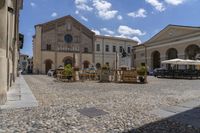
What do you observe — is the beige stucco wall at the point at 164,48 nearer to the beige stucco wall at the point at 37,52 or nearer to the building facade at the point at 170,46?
the building facade at the point at 170,46

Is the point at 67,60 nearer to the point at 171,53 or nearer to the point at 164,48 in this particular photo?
the point at 164,48

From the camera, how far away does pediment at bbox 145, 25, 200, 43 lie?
3525 cm

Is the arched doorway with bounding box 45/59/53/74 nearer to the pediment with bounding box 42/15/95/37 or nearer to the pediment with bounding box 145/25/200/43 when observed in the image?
the pediment with bounding box 42/15/95/37

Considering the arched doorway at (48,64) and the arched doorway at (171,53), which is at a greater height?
the arched doorway at (171,53)

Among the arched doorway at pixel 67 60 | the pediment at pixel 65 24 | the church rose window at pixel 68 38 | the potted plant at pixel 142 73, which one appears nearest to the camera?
the potted plant at pixel 142 73

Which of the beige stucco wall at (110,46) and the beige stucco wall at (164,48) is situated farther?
the beige stucco wall at (110,46)

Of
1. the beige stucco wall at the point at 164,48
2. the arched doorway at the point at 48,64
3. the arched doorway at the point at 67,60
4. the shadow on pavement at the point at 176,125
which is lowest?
the shadow on pavement at the point at 176,125

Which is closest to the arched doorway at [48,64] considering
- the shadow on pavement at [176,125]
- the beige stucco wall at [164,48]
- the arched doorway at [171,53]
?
the beige stucco wall at [164,48]

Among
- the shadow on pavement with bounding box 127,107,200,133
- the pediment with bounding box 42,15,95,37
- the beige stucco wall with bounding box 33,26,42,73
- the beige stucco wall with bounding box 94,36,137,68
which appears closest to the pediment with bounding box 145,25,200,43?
the beige stucco wall with bounding box 94,36,137,68

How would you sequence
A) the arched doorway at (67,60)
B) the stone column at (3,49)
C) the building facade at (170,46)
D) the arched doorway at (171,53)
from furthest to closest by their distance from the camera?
the arched doorway at (67,60) < the arched doorway at (171,53) < the building facade at (170,46) < the stone column at (3,49)

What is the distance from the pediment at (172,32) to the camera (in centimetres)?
3525

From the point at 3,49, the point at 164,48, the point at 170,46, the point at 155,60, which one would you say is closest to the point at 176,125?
the point at 3,49

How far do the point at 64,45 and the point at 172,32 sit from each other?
2067 cm

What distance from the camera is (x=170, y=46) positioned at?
127ft
